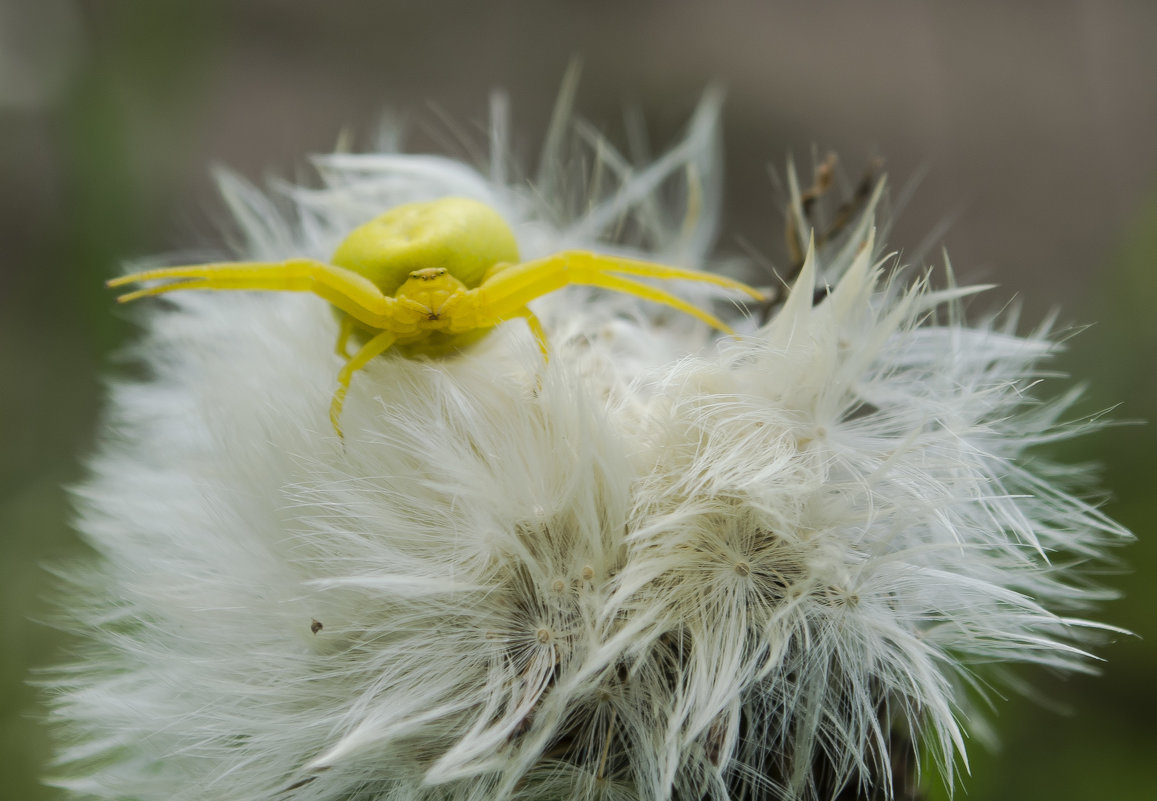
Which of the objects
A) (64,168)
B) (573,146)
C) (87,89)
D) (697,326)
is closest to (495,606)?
(697,326)

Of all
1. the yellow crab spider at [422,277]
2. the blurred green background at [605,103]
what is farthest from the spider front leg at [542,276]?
the blurred green background at [605,103]

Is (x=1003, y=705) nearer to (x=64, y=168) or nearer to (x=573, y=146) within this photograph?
(x=573, y=146)

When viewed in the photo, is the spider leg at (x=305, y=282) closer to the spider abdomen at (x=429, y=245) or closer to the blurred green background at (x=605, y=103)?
the spider abdomen at (x=429, y=245)

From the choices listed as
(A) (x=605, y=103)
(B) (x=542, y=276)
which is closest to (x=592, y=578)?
(B) (x=542, y=276)

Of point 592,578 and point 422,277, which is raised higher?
point 422,277

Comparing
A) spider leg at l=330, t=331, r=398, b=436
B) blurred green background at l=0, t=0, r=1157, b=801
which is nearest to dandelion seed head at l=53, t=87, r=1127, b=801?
spider leg at l=330, t=331, r=398, b=436

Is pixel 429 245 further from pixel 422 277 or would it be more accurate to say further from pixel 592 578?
pixel 592 578

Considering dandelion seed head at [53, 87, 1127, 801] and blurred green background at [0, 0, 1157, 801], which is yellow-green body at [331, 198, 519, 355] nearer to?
dandelion seed head at [53, 87, 1127, 801]

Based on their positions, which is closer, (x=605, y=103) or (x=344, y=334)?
(x=344, y=334)
